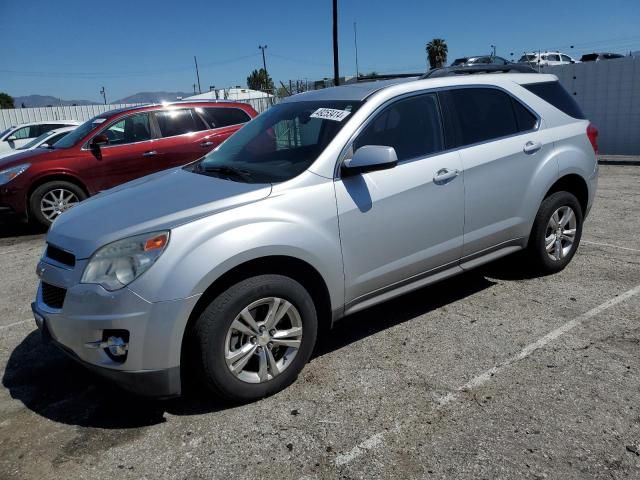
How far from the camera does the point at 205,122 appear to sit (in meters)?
8.48

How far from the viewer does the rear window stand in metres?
4.52

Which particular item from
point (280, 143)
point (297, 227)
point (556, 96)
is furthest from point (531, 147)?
point (297, 227)

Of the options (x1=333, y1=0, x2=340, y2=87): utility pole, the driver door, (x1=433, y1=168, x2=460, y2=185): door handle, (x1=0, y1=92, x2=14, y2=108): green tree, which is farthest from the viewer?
(x1=0, y1=92, x2=14, y2=108): green tree

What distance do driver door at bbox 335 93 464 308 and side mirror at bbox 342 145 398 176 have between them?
0.08m

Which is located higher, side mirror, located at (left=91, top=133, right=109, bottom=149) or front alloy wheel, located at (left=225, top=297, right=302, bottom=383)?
side mirror, located at (left=91, top=133, right=109, bottom=149)

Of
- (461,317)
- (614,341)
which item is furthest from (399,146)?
(614,341)

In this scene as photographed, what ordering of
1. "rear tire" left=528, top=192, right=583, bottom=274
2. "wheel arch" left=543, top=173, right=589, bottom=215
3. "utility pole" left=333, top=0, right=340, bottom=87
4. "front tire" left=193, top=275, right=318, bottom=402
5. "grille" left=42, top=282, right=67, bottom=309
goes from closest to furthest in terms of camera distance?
1. "front tire" left=193, top=275, right=318, bottom=402
2. "grille" left=42, top=282, right=67, bottom=309
3. "rear tire" left=528, top=192, right=583, bottom=274
4. "wheel arch" left=543, top=173, right=589, bottom=215
5. "utility pole" left=333, top=0, right=340, bottom=87

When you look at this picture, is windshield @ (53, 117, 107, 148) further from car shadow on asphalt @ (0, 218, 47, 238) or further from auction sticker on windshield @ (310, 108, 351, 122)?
auction sticker on windshield @ (310, 108, 351, 122)

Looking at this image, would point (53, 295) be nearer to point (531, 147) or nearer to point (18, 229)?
point (531, 147)

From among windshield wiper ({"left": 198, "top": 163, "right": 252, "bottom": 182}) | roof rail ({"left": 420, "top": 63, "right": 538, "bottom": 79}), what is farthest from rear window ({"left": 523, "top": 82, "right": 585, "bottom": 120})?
windshield wiper ({"left": 198, "top": 163, "right": 252, "bottom": 182})

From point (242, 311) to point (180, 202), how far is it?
0.72 meters

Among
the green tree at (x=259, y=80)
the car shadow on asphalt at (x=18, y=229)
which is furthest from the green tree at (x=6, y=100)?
the car shadow on asphalt at (x=18, y=229)

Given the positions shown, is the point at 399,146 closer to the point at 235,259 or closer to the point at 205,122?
the point at 235,259

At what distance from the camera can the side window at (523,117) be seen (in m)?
4.30
